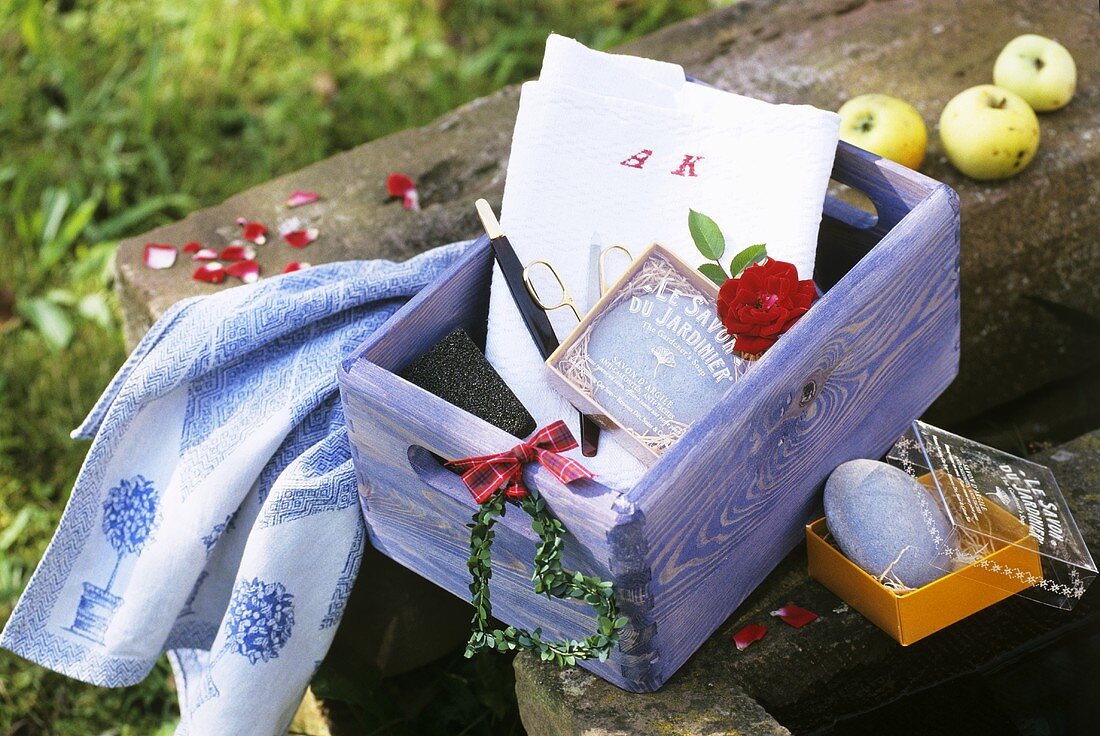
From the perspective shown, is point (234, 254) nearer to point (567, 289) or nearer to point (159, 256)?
point (159, 256)

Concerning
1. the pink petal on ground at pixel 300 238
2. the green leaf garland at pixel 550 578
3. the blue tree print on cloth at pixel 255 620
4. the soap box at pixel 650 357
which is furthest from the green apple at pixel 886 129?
the blue tree print on cloth at pixel 255 620

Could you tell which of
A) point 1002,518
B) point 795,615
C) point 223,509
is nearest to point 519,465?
point 795,615

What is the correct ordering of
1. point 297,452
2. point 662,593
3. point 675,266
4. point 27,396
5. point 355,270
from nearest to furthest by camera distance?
point 662,593, point 675,266, point 297,452, point 355,270, point 27,396

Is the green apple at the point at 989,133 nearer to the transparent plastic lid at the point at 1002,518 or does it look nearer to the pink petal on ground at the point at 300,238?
the transparent plastic lid at the point at 1002,518

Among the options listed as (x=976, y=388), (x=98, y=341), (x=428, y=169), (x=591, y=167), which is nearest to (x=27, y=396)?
(x=98, y=341)

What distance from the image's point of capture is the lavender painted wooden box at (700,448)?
1.31 meters

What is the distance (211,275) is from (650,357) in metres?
1.04

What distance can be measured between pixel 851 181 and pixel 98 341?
193 centimetres

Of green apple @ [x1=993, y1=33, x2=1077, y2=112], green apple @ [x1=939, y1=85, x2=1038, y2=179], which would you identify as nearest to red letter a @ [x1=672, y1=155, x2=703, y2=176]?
green apple @ [x1=939, y1=85, x2=1038, y2=179]

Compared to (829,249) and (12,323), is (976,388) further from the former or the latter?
(12,323)

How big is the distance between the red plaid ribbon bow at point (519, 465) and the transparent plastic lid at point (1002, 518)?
0.56 meters

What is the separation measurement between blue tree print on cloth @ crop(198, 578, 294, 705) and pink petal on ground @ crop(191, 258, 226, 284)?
75cm

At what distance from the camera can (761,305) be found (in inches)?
56.8

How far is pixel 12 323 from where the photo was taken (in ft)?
9.46
